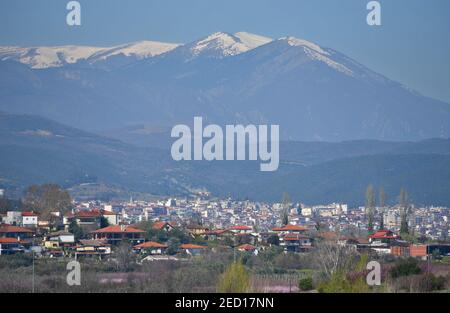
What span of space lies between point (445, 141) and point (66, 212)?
116 m

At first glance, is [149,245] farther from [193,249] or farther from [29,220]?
[29,220]

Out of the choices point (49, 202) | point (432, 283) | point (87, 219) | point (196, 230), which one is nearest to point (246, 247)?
point (196, 230)

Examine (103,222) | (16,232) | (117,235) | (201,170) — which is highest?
(201,170)

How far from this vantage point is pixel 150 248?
48.9 m

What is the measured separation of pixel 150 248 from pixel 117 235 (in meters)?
3.51

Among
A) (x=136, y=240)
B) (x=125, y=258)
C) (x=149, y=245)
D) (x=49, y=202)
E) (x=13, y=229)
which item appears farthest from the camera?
Result: (x=49, y=202)

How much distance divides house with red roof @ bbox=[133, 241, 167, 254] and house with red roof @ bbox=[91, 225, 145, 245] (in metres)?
1.61

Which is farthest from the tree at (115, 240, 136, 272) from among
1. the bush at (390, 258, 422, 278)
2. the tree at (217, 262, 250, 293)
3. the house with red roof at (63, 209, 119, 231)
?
the tree at (217, 262, 250, 293)

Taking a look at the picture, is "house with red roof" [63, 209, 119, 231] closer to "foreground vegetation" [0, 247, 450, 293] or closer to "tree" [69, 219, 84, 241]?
"tree" [69, 219, 84, 241]

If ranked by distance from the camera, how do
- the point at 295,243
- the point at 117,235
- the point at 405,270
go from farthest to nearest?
1. the point at 295,243
2. the point at 117,235
3. the point at 405,270

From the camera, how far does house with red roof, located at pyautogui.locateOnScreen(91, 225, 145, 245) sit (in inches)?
2021

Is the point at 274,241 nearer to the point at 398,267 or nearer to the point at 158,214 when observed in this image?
the point at 398,267

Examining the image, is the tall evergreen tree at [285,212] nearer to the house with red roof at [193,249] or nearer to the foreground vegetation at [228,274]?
the house with red roof at [193,249]

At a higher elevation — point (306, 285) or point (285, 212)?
point (285, 212)
